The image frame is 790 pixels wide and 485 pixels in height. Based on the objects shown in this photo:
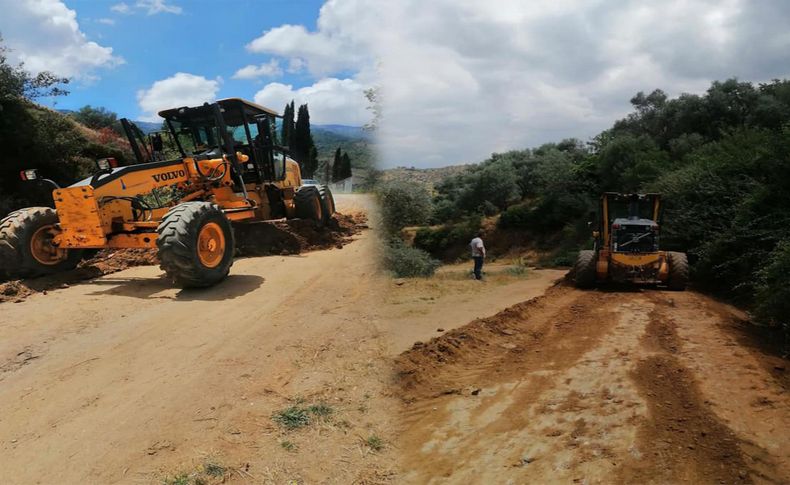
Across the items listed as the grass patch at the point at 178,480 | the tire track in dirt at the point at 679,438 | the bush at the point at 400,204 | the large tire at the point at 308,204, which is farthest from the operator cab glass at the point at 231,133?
the tire track in dirt at the point at 679,438

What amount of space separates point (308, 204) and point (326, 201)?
35.3 inches

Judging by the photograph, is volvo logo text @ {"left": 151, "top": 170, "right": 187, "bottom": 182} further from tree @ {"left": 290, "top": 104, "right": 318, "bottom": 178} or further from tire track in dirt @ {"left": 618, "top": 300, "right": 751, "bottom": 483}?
tire track in dirt @ {"left": 618, "top": 300, "right": 751, "bottom": 483}

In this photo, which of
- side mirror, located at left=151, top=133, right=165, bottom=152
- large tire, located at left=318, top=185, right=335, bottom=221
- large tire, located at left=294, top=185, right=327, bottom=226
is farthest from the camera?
large tire, located at left=318, top=185, right=335, bottom=221

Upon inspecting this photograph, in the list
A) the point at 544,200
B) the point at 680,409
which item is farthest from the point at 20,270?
the point at 544,200

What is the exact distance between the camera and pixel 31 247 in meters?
9.02

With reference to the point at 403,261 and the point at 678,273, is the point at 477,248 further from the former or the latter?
the point at 678,273

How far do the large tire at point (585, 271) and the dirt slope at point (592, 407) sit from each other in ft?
17.6

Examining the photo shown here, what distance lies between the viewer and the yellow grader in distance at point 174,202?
845cm

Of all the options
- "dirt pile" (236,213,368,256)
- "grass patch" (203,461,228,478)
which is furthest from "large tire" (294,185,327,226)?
"grass patch" (203,461,228,478)

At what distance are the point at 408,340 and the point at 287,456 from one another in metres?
3.05

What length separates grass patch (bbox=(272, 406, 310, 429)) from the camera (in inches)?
167

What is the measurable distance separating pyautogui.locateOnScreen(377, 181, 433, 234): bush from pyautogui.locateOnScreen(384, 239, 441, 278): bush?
1.36ft

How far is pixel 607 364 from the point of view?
6.90 metres

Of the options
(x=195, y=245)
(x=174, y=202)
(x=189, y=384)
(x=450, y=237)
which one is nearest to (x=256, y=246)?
(x=174, y=202)
